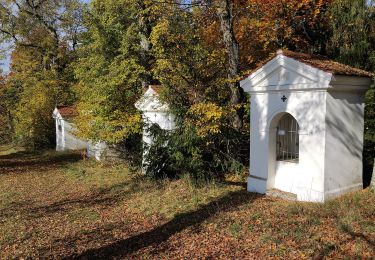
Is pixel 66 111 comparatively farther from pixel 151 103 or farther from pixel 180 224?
pixel 180 224

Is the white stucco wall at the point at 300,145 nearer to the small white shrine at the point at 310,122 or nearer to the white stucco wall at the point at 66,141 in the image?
the small white shrine at the point at 310,122

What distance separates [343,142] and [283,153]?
6.32 feet

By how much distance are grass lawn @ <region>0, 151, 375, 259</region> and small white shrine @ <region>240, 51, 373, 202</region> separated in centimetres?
60

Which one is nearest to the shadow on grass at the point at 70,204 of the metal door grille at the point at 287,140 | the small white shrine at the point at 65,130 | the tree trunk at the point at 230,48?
the tree trunk at the point at 230,48

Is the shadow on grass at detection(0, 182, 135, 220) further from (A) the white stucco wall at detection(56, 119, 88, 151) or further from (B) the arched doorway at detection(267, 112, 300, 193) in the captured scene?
(A) the white stucco wall at detection(56, 119, 88, 151)

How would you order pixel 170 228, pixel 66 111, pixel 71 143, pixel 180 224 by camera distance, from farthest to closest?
pixel 71 143, pixel 66 111, pixel 180 224, pixel 170 228

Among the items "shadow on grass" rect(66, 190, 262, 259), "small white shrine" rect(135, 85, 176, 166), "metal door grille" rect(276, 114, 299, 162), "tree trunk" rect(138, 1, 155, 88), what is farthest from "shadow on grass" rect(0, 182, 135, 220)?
"tree trunk" rect(138, 1, 155, 88)

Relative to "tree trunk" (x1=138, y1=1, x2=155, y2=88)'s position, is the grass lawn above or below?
below

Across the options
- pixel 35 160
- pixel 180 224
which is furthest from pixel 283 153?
pixel 35 160

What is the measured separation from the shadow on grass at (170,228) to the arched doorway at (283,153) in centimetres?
77

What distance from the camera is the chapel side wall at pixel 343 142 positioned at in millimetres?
9219

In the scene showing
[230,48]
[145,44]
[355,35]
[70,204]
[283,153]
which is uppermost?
[145,44]

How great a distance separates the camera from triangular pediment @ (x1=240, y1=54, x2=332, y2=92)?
8.98m

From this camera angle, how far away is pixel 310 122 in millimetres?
9352
